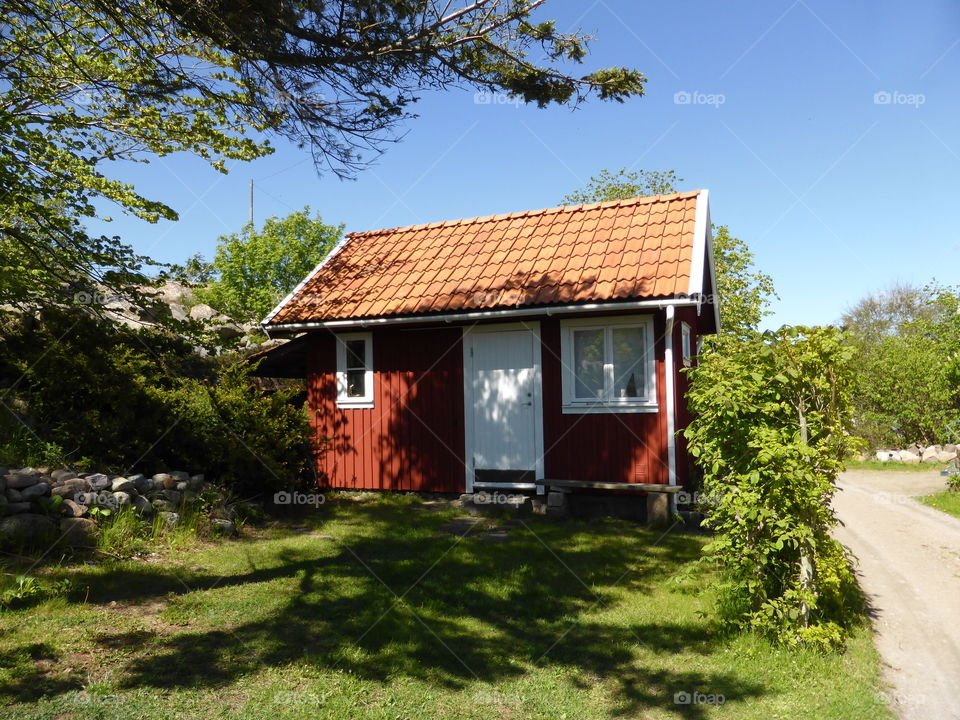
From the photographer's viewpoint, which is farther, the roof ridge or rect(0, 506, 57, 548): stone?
the roof ridge

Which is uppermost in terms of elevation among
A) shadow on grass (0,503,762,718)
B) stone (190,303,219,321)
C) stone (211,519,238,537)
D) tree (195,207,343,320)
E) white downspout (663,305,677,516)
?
tree (195,207,343,320)

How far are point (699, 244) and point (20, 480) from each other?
366 inches

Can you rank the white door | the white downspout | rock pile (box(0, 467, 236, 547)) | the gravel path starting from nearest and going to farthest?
1. the gravel path
2. rock pile (box(0, 467, 236, 547))
3. the white downspout
4. the white door

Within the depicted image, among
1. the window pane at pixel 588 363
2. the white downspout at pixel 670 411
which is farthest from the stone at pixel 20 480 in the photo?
the white downspout at pixel 670 411

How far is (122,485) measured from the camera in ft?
25.8

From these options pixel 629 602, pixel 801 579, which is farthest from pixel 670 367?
pixel 801 579

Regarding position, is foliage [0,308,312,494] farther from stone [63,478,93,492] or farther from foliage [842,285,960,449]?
foliage [842,285,960,449]

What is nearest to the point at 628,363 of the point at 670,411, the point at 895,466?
the point at 670,411

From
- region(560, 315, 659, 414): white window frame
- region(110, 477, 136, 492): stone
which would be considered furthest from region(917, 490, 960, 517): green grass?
region(110, 477, 136, 492): stone

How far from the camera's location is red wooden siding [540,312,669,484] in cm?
989

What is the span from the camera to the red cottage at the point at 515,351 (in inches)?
393

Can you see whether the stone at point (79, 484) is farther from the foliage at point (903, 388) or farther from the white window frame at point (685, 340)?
the foliage at point (903, 388)

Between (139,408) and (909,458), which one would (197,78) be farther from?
(909,458)

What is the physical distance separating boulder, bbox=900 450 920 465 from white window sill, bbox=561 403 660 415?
49.8 feet
